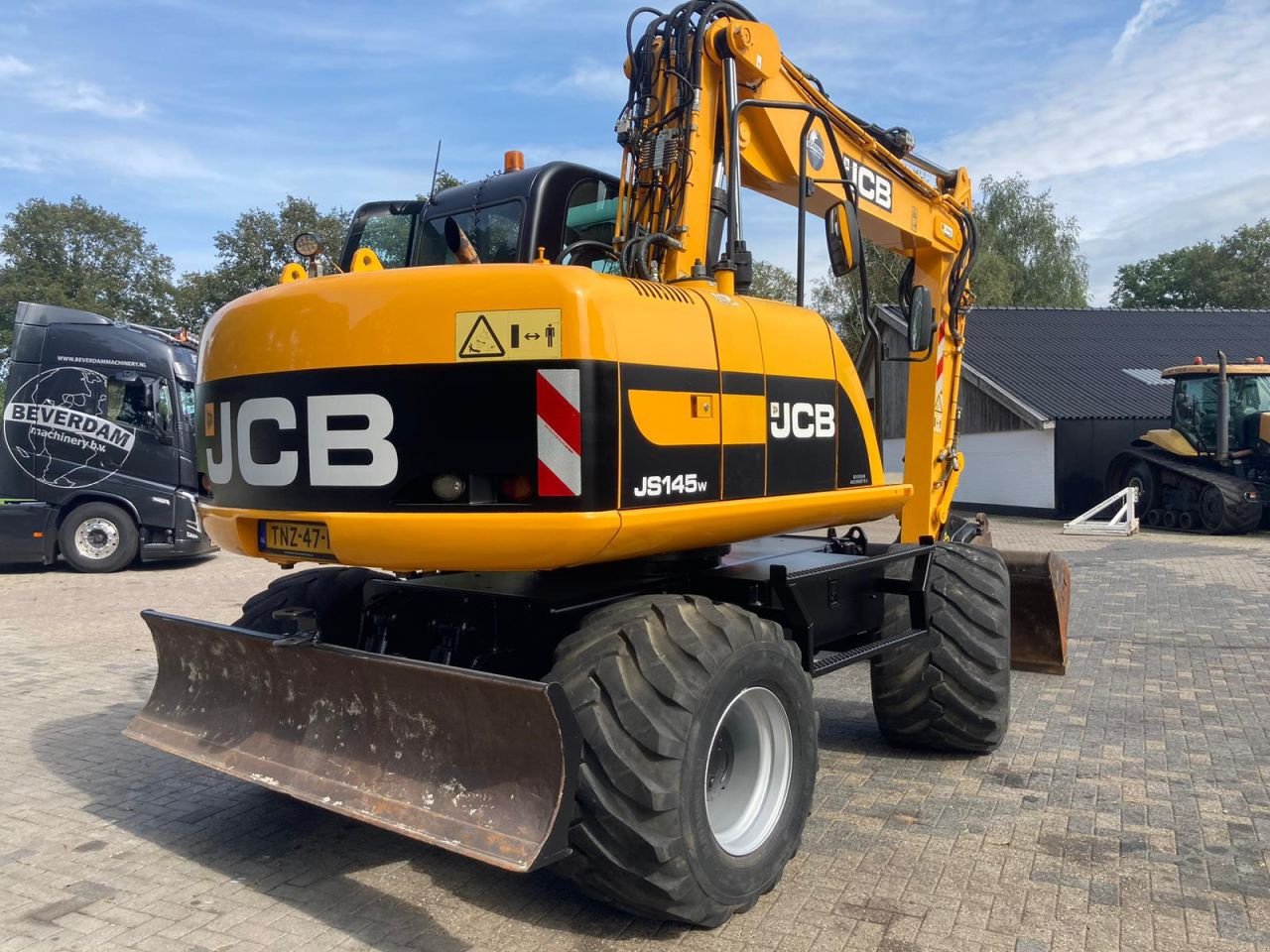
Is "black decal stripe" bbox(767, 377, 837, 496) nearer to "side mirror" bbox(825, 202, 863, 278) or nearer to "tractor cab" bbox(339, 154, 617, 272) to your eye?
"side mirror" bbox(825, 202, 863, 278)

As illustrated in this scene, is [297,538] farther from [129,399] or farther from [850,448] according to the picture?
[129,399]

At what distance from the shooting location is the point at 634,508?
133 inches

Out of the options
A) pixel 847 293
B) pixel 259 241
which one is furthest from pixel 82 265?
pixel 847 293

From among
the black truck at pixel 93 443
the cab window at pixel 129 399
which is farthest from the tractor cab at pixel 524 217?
the cab window at pixel 129 399

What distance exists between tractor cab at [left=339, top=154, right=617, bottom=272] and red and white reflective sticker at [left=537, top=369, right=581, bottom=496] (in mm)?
1195

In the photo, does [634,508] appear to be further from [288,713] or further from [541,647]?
[288,713]

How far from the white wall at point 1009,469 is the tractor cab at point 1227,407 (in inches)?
105

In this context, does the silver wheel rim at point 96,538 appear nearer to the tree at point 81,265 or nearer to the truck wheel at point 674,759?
the truck wheel at point 674,759

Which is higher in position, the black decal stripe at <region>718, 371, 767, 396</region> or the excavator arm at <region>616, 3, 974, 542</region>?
the excavator arm at <region>616, 3, 974, 542</region>

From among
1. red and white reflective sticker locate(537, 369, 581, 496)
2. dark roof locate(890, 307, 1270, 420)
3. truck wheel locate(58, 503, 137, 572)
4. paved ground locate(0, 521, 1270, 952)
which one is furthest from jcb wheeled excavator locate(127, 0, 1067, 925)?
dark roof locate(890, 307, 1270, 420)

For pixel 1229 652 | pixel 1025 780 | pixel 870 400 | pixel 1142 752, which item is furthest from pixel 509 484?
pixel 1229 652

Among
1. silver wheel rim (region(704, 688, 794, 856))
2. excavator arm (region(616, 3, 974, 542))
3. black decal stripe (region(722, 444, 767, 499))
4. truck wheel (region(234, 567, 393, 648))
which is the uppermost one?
excavator arm (region(616, 3, 974, 542))

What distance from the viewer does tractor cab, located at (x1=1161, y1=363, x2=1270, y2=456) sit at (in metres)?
17.8

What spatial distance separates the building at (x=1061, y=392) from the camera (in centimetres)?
2072
